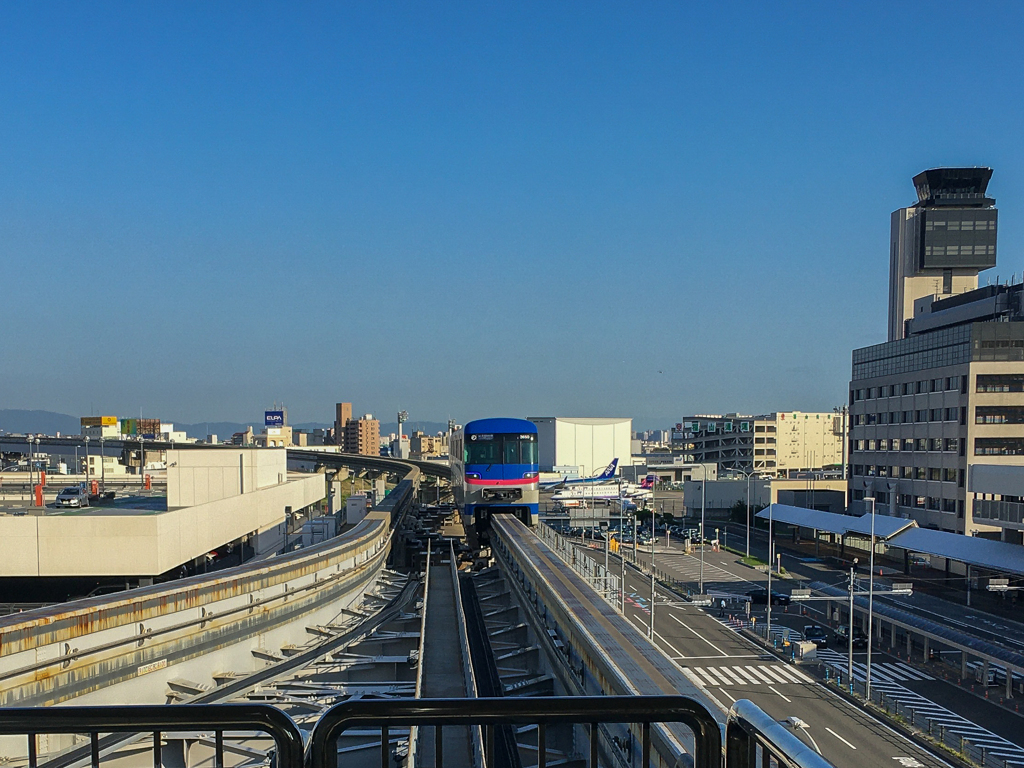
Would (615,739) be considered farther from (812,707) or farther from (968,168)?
(968,168)

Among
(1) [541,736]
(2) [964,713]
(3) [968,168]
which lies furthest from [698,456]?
(1) [541,736]

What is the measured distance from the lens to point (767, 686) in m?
22.0

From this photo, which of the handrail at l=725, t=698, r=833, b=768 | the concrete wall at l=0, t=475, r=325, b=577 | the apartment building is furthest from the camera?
the apartment building

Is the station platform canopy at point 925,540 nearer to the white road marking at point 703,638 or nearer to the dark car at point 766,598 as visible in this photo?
the dark car at point 766,598

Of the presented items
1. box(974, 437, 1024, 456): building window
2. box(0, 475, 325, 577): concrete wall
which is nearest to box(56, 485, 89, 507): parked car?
box(0, 475, 325, 577): concrete wall

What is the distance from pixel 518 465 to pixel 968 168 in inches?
2891

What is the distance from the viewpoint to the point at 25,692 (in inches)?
379

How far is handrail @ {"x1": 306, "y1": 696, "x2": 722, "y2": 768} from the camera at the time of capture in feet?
7.15

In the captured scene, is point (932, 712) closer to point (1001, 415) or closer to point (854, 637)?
point (854, 637)

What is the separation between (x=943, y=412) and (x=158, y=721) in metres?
45.9

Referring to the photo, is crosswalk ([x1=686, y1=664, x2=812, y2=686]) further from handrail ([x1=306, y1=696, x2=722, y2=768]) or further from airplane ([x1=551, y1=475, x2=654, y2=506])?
airplane ([x1=551, y1=475, x2=654, y2=506])

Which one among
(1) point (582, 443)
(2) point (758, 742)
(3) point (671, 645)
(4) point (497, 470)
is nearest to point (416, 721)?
(2) point (758, 742)

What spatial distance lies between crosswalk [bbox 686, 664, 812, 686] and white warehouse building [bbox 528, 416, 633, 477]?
66.5 meters

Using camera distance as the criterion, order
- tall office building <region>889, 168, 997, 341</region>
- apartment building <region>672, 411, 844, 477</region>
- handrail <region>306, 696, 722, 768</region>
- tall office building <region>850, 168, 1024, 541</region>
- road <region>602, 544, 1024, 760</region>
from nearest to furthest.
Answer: handrail <region>306, 696, 722, 768</region> < road <region>602, 544, 1024, 760</region> < tall office building <region>850, 168, 1024, 541</region> < tall office building <region>889, 168, 997, 341</region> < apartment building <region>672, 411, 844, 477</region>
